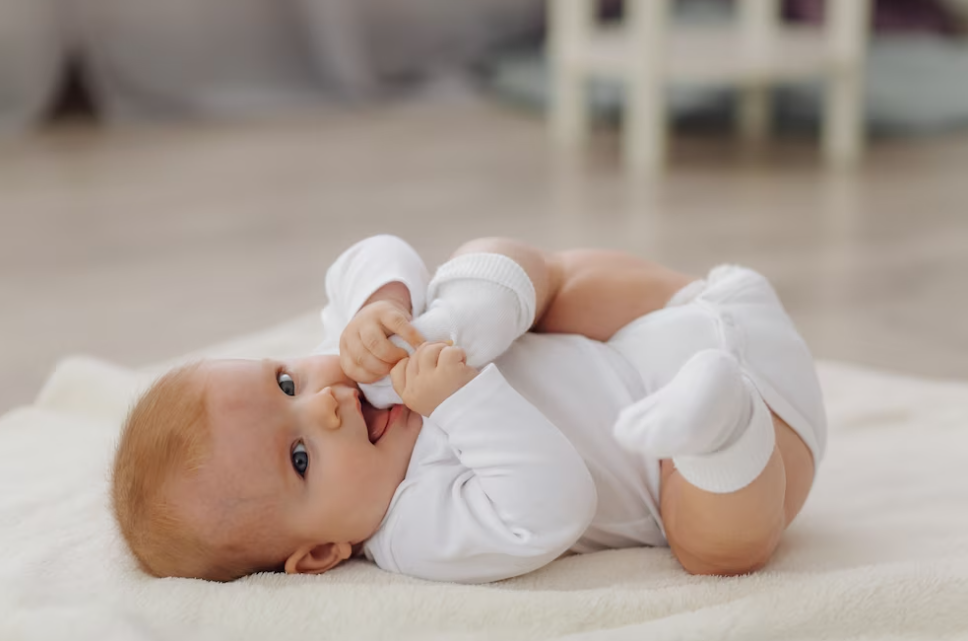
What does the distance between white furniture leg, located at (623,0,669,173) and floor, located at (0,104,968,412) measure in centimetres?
9

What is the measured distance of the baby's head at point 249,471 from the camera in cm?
86

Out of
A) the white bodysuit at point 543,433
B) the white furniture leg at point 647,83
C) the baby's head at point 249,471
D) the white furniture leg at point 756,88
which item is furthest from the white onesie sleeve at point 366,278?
the white furniture leg at point 756,88

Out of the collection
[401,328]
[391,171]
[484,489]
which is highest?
[401,328]

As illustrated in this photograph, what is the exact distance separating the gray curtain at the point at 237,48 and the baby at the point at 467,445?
2.44m

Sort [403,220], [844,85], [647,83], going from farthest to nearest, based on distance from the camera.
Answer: [844,85] → [647,83] → [403,220]

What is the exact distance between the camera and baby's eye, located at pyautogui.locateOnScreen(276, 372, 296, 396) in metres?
0.92

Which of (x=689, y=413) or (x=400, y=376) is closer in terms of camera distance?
(x=689, y=413)

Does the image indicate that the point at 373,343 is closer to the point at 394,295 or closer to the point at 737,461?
the point at 394,295

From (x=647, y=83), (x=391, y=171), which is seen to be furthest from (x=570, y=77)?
(x=391, y=171)

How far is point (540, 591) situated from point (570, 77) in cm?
225

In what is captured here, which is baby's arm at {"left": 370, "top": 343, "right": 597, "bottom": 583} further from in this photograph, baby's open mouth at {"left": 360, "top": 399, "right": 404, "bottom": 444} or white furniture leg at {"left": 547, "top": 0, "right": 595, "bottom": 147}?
white furniture leg at {"left": 547, "top": 0, "right": 595, "bottom": 147}

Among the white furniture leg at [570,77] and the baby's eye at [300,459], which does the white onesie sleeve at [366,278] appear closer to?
the baby's eye at [300,459]

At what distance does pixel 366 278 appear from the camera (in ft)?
3.37

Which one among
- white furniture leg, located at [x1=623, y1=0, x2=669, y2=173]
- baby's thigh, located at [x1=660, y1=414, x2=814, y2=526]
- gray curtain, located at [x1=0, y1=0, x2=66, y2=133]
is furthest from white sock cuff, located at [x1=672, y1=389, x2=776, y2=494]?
gray curtain, located at [x1=0, y1=0, x2=66, y2=133]
